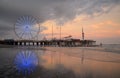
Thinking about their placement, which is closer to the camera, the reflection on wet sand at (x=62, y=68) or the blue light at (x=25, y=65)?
the reflection on wet sand at (x=62, y=68)

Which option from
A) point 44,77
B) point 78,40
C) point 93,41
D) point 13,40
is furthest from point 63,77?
point 93,41

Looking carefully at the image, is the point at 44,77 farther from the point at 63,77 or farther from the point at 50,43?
the point at 50,43

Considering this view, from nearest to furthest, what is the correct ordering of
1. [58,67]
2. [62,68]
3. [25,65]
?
[62,68] → [58,67] → [25,65]

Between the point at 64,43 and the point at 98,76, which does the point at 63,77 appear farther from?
the point at 64,43

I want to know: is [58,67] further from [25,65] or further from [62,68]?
[25,65]

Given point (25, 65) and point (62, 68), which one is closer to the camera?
point (62, 68)

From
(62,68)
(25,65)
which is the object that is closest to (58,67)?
(62,68)

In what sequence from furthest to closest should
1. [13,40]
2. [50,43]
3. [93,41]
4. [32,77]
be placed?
[93,41] → [50,43] → [13,40] → [32,77]

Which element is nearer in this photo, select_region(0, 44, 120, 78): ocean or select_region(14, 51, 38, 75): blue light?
select_region(0, 44, 120, 78): ocean

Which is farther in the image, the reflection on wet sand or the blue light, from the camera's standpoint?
the blue light

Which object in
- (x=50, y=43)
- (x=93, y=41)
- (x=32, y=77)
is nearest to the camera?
(x=32, y=77)

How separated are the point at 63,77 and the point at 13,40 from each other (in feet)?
359

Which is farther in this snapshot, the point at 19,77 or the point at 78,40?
the point at 78,40

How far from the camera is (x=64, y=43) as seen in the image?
390 feet
